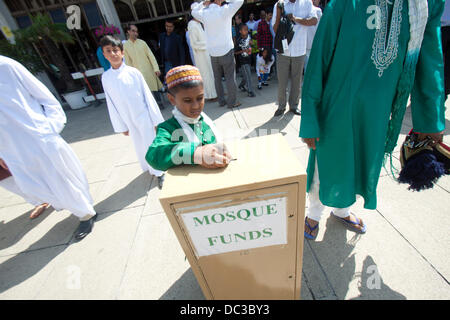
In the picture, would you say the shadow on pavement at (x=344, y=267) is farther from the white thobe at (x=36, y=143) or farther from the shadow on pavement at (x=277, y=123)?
the white thobe at (x=36, y=143)

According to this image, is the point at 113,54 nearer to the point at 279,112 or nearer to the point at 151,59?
the point at 279,112

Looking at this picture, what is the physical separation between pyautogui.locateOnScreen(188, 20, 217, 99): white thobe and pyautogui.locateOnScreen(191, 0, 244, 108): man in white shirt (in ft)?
1.69

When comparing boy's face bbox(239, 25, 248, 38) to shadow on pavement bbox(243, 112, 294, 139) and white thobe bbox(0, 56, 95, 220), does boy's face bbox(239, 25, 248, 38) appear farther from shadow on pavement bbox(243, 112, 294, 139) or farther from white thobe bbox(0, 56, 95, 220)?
white thobe bbox(0, 56, 95, 220)

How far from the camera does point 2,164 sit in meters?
2.11

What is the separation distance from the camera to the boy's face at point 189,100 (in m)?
1.08

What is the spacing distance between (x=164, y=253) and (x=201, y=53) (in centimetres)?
484

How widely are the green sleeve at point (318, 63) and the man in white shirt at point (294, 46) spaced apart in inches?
102

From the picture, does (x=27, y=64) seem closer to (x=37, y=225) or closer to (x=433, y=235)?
(x=37, y=225)

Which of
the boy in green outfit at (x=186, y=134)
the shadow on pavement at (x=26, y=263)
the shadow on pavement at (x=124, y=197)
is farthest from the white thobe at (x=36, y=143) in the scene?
the boy in green outfit at (x=186, y=134)

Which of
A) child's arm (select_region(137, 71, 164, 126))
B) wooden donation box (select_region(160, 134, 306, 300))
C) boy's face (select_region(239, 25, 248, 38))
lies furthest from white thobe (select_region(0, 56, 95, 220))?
boy's face (select_region(239, 25, 248, 38))

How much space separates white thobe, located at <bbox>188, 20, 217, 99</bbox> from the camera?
16.0ft

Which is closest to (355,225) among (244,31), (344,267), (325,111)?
(344,267)

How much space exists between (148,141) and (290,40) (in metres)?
2.88

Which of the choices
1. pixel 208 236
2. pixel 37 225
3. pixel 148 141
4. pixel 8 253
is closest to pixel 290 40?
pixel 148 141
